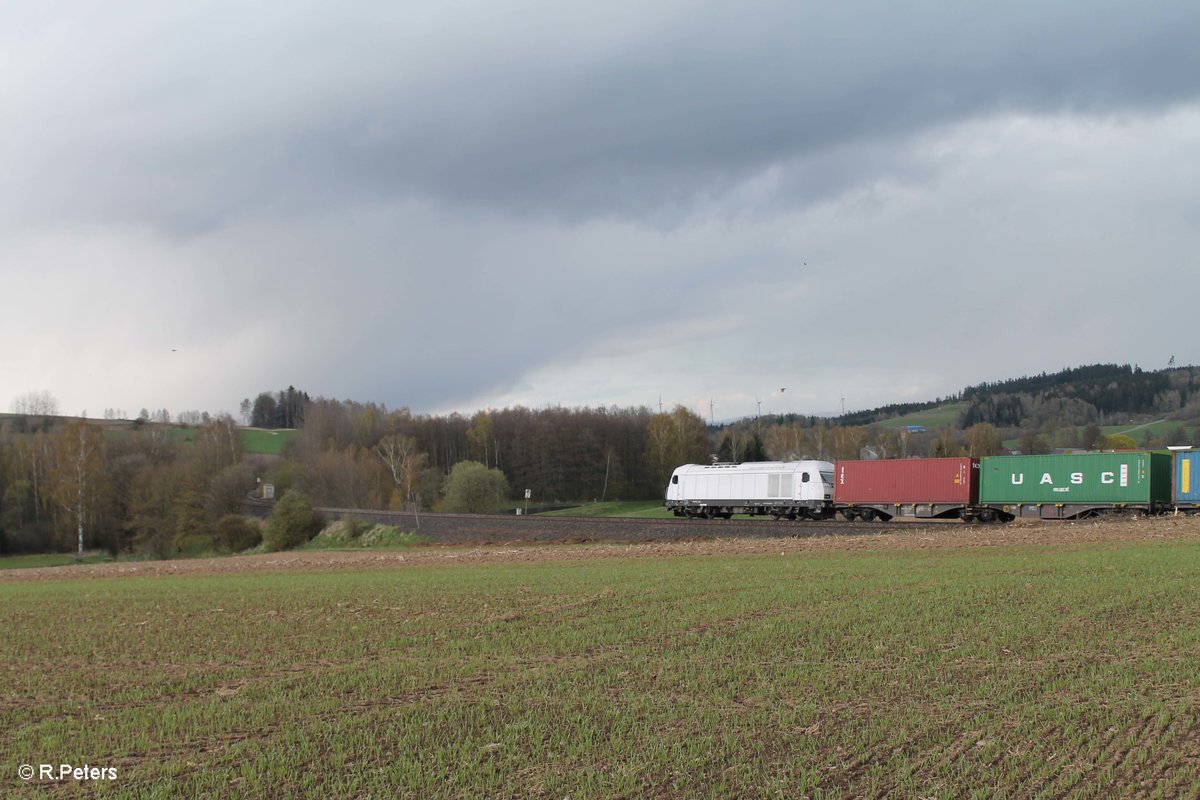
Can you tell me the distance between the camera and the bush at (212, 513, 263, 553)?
73875 millimetres

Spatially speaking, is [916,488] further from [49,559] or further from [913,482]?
[49,559]

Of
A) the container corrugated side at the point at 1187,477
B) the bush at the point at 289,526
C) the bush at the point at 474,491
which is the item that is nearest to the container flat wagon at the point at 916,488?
the container corrugated side at the point at 1187,477

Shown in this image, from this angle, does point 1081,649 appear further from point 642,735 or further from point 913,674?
point 642,735

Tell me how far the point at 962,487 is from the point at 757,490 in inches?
493

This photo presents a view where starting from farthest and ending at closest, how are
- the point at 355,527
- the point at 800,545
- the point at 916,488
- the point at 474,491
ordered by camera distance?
the point at 474,491, the point at 355,527, the point at 916,488, the point at 800,545

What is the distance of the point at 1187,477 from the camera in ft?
143

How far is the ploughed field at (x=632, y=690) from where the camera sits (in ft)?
25.2

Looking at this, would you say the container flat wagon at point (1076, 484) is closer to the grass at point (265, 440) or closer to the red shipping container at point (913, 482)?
the red shipping container at point (913, 482)

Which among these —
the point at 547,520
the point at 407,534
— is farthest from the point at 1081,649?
the point at 407,534

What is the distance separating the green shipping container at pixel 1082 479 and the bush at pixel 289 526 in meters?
46.9

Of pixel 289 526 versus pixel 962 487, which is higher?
pixel 962 487

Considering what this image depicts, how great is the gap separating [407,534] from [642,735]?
52503 mm

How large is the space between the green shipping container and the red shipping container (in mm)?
1206
